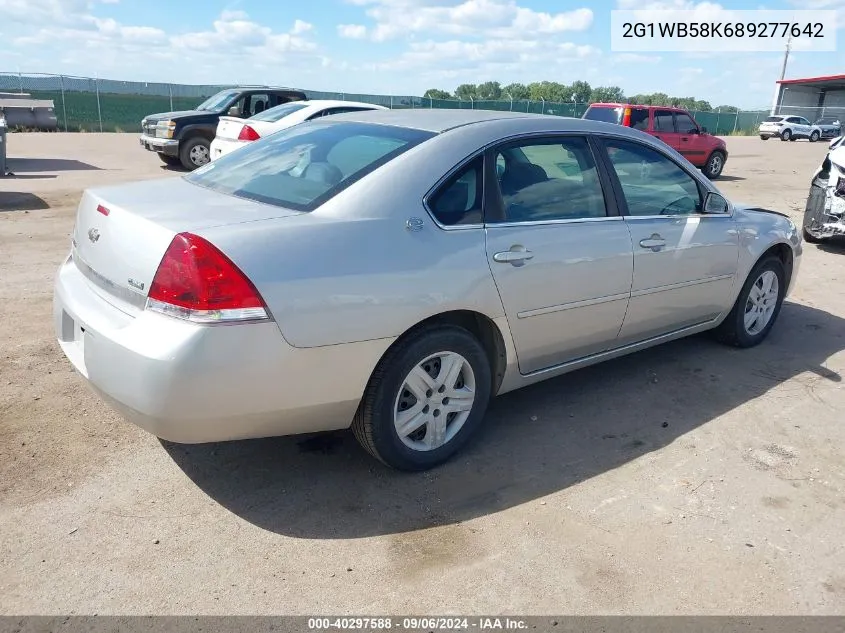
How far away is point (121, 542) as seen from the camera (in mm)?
Result: 2861

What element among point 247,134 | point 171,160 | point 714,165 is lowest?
point 171,160

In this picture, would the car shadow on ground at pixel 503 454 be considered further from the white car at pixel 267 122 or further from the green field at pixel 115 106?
the green field at pixel 115 106

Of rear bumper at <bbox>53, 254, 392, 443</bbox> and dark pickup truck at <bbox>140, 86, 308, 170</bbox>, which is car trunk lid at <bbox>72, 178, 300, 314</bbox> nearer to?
rear bumper at <bbox>53, 254, 392, 443</bbox>

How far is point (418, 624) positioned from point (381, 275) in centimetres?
136

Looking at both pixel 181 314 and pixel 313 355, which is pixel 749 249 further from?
pixel 181 314

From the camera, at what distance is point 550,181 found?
12.7ft

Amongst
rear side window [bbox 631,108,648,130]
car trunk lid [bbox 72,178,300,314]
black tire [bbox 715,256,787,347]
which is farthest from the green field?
black tire [bbox 715,256,787,347]

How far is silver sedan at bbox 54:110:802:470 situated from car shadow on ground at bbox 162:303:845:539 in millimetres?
214

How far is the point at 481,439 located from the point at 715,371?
6.66ft

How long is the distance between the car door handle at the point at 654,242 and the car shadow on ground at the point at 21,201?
8.58 meters

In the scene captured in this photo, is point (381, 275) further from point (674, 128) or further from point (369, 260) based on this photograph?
point (674, 128)

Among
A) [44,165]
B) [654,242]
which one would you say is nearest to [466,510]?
[654,242]

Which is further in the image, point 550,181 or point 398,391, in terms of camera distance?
point 550,181

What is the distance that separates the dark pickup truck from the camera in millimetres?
14180
